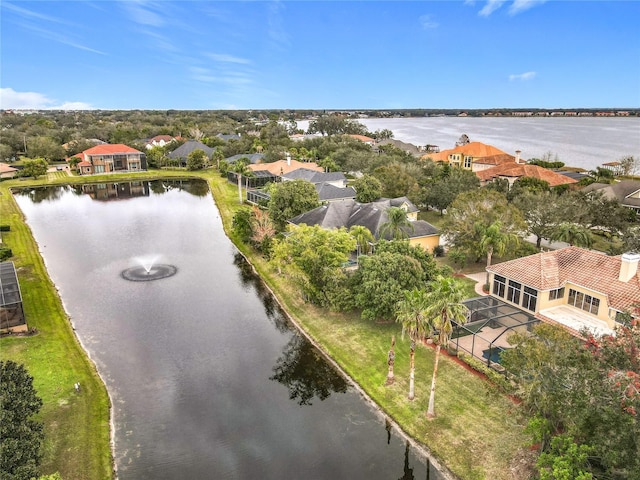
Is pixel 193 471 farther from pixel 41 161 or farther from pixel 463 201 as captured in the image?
pixel 41 161

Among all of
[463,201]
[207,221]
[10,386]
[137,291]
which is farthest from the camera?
[207,221]

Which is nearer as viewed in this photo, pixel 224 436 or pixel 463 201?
pixel 224 436

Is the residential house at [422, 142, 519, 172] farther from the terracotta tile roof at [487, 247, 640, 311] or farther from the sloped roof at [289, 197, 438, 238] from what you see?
the terracotta tile roof at [487, 247, 640, 311]

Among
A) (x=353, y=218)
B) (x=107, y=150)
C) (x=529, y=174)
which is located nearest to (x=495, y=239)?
(x=353, y=218)

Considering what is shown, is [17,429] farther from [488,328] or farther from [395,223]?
[395,223]

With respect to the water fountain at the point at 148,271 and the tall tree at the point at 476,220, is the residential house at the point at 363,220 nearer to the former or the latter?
the tall tree at the point at 476,220

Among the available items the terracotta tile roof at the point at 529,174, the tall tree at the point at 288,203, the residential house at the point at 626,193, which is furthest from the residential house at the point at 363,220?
the terracotta tile roof at the point at 529,174

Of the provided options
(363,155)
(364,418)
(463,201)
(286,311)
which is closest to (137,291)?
(286,311)
